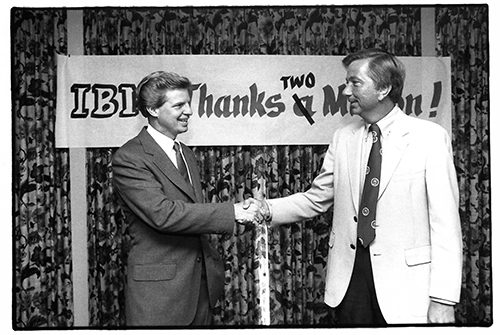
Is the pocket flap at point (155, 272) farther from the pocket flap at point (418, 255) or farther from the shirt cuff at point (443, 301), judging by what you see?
the shirt cuff at point (443, 301)

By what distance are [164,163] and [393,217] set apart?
1.28 metres

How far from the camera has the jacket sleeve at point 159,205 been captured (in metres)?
3.68

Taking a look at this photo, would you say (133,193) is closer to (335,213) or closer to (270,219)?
(270,219)

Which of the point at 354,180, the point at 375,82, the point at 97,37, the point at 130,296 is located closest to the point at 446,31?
the point at 375,82

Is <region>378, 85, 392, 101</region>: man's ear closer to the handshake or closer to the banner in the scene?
the banner

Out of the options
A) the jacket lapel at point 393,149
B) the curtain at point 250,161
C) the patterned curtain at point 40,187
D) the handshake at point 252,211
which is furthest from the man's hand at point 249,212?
the patterned curtain at point 40,187

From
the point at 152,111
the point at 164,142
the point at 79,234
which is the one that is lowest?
the point at 79,234

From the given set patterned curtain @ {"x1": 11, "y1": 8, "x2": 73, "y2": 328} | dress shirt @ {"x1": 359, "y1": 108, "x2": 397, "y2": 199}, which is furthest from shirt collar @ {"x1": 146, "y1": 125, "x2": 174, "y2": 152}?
dress shirt @ {"x1": 359, "y1": 108, "x2": 397, "y2": 199}

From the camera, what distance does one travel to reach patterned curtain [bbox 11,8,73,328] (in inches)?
172

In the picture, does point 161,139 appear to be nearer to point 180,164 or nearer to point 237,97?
point 180,164

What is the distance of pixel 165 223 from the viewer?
3.68m

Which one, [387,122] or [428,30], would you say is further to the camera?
[428,30]

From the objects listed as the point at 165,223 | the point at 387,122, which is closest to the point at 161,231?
the point at 165,223

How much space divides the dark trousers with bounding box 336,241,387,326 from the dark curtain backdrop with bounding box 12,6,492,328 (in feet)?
2.65
